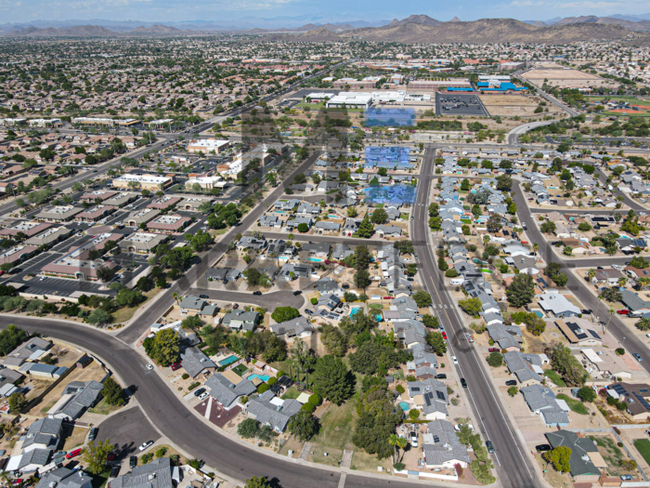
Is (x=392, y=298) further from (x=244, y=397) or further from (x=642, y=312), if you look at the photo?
(x=642, y=312)

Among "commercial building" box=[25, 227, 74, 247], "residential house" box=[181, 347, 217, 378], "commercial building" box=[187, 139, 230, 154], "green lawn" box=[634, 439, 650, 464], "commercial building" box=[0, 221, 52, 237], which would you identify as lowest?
"green lawn" box=[634, 439, 650, 464]

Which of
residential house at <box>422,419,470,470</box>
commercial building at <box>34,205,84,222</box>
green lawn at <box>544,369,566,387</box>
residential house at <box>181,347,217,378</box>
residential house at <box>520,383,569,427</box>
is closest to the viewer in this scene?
residential house at <box>422,419,470,470</box>

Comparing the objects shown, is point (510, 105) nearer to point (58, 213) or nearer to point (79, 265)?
point (58, 213)

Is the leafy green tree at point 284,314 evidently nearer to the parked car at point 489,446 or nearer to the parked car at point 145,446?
the parked car at point 145,446

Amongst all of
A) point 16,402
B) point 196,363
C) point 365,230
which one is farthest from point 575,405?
point 16,402

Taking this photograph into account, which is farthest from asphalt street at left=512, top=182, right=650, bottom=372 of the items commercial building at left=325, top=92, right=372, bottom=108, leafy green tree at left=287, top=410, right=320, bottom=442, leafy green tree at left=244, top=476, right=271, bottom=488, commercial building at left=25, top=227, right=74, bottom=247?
commercial building at left=325, top=92, right=372, bottom=108

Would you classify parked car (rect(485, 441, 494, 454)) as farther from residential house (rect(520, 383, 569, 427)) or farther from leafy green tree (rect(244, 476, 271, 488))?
leafy green tree (rect(244, 476, 271, 488))

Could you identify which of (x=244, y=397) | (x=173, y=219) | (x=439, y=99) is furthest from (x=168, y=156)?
(x=439, y=99)
